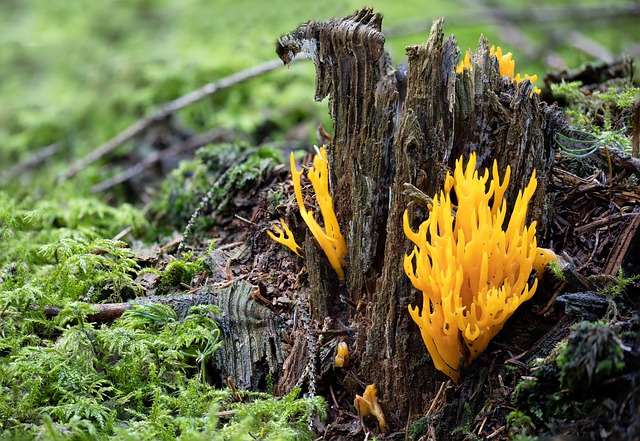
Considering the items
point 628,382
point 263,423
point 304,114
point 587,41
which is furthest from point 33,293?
point 587,41

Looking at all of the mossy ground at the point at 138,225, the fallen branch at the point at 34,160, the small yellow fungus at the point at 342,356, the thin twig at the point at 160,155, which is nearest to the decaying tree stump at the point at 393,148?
the small yellow fungus at the point at 342,356

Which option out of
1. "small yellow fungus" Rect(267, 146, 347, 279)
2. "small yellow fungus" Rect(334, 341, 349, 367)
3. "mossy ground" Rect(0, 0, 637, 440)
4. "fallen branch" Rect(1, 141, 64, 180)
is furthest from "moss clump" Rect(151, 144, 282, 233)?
"fallen branch" Rect(1, 141, 64, 180)

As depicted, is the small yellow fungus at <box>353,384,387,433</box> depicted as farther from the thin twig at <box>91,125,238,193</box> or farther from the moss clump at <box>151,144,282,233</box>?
the thin twig at <box>91,125,238,193</box>

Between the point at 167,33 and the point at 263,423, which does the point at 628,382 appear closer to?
the point at 263,423

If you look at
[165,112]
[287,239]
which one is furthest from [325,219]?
[165,112]

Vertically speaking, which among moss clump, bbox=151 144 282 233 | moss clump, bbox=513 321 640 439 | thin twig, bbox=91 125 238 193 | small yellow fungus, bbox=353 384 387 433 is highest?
thin twig, bbox=91 125 238 193

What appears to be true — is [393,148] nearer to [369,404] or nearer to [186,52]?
[369,404]
